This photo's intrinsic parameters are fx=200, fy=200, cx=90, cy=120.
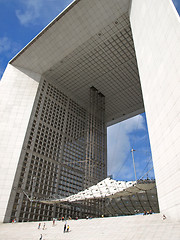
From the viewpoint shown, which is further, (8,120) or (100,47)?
(100,47)

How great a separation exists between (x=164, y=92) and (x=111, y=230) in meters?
11.8

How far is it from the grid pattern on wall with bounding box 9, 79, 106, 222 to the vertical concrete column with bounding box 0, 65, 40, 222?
3.17ft

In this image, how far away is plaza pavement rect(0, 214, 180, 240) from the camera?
1227 cm

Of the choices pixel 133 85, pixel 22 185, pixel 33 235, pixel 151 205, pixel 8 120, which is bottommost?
pixel 33 235

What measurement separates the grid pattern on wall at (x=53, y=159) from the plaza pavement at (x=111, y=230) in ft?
26.6

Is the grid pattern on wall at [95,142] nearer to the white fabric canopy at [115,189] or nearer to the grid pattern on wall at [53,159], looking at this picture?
the grid pattern on wall at [53,159]

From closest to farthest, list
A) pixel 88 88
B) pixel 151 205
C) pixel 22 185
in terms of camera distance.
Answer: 1. pixel 151 205
2. pixel 22 185
3. pixel 88 88

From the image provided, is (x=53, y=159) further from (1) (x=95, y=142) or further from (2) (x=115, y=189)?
(2) (x=115, y=189)

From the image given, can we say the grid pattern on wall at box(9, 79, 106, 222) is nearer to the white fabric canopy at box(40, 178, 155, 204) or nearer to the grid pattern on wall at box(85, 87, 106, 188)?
the grid pattern on wall at box(85, 87, 106, 188)

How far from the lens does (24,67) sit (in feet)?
127

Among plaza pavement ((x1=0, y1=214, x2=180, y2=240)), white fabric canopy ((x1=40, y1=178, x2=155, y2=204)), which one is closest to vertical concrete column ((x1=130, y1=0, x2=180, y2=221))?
plaza pavement ((x1=0, y1=214, x2=180, y2=240))

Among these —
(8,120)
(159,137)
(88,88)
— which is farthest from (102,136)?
(159,137)

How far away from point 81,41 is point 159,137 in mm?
23194

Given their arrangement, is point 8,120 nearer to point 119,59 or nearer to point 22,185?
point 22,185
